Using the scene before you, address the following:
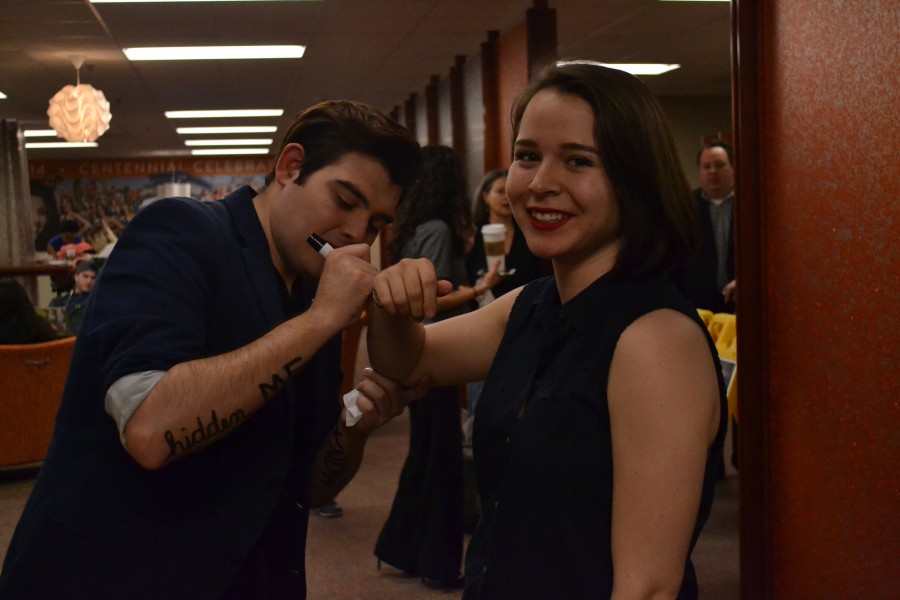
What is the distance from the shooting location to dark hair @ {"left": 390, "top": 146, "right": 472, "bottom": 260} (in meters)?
3.89

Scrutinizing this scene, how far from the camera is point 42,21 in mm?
7086

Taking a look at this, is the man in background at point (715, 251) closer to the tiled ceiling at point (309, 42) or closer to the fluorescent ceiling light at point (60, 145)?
the tiled ceiling at point (309, 42)

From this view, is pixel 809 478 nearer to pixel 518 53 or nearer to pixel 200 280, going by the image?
pixel 200 280

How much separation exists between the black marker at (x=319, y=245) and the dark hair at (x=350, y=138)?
10 centimetres

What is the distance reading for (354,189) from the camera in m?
1.68

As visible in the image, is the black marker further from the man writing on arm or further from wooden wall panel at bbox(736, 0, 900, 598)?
wooden wall panel at bbox(736, 0, 900, 598)

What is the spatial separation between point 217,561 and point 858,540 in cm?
174

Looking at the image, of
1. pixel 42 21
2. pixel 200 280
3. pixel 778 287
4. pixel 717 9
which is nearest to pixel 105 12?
pixel 42 21

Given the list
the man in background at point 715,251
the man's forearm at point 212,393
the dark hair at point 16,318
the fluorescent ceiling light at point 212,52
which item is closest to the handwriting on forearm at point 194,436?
the man's forearm at point 212,393

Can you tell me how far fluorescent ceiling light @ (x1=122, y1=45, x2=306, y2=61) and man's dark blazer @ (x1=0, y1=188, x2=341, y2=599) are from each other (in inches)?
290

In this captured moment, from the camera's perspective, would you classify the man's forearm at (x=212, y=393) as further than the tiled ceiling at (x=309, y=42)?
No

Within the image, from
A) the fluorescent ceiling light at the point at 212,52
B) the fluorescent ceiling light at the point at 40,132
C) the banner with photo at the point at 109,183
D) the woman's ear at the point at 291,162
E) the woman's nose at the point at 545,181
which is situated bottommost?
the woman's nose at the point at 545,181

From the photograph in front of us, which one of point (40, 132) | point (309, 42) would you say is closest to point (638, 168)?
point (309, 42)

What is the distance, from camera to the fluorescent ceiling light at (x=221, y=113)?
12734 millimetres
